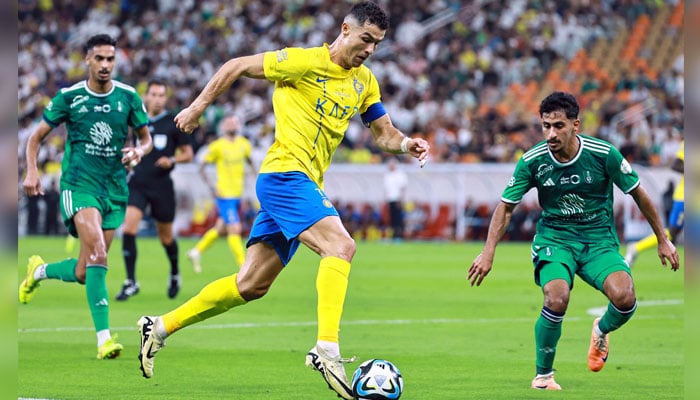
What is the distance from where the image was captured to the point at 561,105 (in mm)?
7227

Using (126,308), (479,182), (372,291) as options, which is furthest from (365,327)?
(479,182)

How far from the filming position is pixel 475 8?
123 ft

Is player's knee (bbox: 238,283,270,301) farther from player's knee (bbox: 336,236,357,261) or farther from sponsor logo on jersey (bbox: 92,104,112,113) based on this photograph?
sponsor logo on jersey (bbox: 92,104,112,113)

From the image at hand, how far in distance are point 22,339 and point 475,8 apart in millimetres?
29379

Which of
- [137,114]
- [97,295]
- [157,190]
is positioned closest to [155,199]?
[157,190]

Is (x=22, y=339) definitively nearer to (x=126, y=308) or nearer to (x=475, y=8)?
(x=126, y=308)

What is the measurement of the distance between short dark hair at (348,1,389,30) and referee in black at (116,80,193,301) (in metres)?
7.25

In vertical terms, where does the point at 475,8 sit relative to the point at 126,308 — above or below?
above

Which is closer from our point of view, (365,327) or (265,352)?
(265,352)

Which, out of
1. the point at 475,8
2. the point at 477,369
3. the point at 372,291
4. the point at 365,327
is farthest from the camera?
the point at 475,8

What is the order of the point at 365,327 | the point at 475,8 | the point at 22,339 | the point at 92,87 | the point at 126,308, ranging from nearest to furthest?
the point at 92,87 < the point at 22,339 < the point at 365,327 < the point at 126,308 < the point at 475,8

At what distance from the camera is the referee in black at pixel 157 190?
13.8 meters

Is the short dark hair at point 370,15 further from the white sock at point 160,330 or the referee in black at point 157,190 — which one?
the referee in black at point 157,190

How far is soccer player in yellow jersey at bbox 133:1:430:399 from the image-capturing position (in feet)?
21.4
